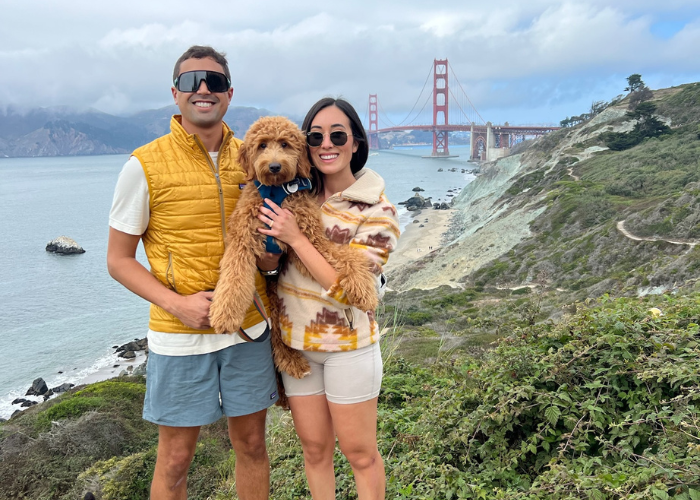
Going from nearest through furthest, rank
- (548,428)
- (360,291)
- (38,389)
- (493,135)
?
(360,291) → (548,428) → (38,389) → (493,135)

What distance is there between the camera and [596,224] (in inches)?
605

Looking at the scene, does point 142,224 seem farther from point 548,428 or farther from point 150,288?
point 548,428

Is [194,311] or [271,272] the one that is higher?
[271,272]

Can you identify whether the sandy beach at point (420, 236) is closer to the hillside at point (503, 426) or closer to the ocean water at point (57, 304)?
the ocean water at point (57, 304)

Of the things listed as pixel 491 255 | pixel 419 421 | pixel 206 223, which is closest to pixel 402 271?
pixel 491 255

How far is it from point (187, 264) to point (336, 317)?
0.63 metres

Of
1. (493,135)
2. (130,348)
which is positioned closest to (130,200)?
(130,348)

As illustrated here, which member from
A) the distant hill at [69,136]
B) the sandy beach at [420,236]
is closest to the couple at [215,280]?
the sandy beach at [420,236]

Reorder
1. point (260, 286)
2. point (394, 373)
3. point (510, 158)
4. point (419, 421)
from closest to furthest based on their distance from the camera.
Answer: point (260, 286), point (419, 421), point (394, 373), point (510, 158)

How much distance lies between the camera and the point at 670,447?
200 cm

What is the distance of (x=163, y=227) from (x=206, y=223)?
16cm

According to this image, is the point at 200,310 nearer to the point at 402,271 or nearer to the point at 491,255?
the point at 491,255

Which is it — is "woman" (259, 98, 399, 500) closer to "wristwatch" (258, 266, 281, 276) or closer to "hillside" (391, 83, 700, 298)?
"wristwatch" (258, 266, 281, 276)

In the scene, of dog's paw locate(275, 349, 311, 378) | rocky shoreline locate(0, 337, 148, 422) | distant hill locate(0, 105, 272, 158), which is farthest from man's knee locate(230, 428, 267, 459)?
distant hill locate(0, 105, 272, 158)
